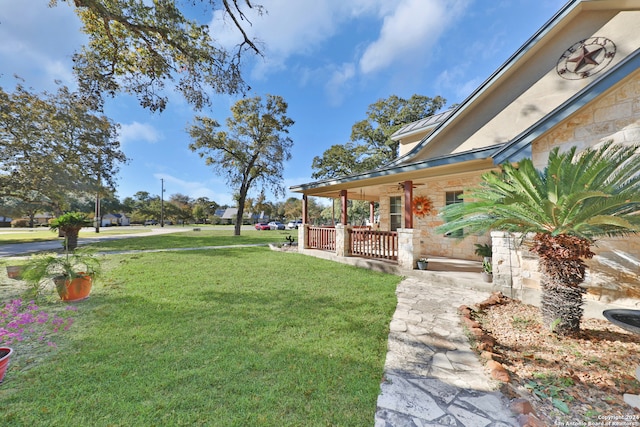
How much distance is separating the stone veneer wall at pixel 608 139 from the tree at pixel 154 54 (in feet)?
22.8

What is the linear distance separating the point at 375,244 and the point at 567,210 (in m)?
5.11

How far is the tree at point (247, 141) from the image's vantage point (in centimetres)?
1777

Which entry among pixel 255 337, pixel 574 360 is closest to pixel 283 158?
pixel 255 337

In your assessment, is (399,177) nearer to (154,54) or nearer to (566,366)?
(566,366)

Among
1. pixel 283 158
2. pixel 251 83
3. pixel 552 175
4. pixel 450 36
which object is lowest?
pixel 552 175

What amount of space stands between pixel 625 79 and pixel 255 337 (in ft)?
22.1

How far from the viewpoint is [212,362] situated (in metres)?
2.62

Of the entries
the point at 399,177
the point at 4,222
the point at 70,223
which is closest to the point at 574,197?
the point at 399,177

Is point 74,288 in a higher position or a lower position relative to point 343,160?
lower

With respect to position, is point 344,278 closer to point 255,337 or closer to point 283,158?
point 255,337

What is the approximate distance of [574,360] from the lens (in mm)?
2680

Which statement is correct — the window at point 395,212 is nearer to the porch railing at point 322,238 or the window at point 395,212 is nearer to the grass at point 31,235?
the porch railing at point 322,238

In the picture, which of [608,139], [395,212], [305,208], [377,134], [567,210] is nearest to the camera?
[567,210]

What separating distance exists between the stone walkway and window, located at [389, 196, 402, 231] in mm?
6256
